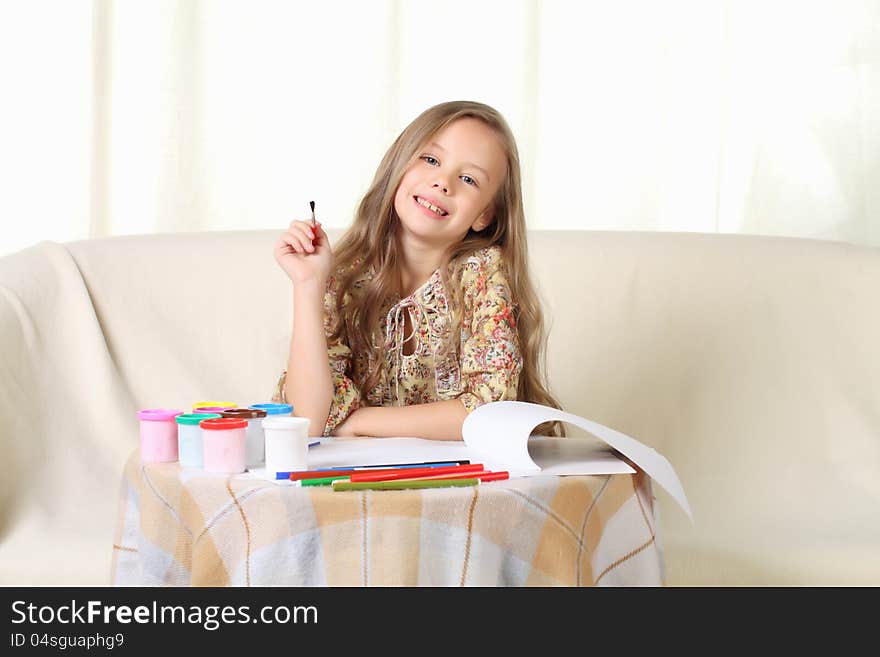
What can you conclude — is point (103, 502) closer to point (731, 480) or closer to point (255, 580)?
point (255, 580)

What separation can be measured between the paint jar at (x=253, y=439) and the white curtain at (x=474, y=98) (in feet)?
4.35

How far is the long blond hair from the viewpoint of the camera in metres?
1.53

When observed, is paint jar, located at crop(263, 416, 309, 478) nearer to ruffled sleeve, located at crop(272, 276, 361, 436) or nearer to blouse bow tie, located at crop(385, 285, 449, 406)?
ruffled sleeve, located at crop(272, 276, 361, 436)

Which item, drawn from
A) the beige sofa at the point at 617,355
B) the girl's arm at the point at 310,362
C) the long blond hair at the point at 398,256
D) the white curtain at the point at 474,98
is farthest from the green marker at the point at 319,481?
the white curtain at the point at 474,98

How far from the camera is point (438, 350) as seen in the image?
1.54m

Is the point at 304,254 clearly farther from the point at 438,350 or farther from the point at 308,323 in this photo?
the point at 438,350

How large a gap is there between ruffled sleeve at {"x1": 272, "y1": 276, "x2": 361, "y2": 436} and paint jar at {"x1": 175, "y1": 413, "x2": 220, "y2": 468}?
1.14ft

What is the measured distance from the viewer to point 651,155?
7.88 feet

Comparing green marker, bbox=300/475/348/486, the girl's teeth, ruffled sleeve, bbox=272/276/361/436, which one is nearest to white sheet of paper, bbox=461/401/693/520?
green marker, bbox=300/475/348/486

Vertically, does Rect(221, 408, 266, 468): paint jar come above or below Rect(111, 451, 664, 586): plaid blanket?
above

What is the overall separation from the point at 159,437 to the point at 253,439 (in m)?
0.10

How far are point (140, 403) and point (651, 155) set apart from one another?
1.24 meters

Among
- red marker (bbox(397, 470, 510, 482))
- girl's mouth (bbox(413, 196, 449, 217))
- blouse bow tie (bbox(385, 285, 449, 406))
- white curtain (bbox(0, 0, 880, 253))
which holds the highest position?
white curtain (bbox(0, 0, 880, 253))
